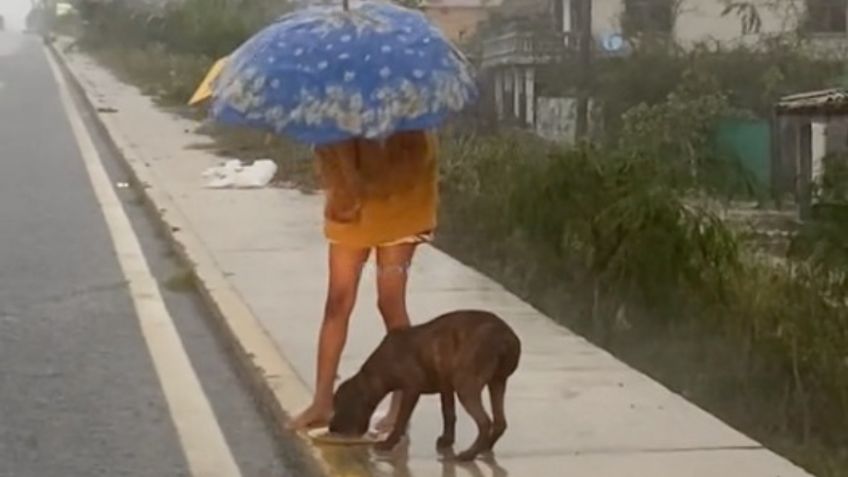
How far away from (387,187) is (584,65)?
1041cm

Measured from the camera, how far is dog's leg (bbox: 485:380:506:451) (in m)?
6.39

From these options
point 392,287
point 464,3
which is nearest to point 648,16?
point 464,3

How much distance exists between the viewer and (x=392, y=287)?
6934 millimetres

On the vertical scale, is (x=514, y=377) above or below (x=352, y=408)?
below

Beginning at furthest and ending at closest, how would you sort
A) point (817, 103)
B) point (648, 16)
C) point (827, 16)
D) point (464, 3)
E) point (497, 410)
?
point (464, 3), point (648, 16), point (827, 16), point (817, 103), point (497, 410)

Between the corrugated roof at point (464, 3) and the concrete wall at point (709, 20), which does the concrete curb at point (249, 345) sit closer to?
the concrete wall at point (709, 20)

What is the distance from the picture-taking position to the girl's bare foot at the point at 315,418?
275 inches

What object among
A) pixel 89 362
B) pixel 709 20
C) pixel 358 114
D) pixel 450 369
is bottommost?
pixel 89 362

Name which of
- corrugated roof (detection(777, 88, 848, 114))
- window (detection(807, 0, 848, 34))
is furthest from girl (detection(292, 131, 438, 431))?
window (detection(807, 0, 848, 34))

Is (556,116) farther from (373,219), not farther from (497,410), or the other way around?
(497,410)

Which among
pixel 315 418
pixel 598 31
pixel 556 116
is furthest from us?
pixel 598 31

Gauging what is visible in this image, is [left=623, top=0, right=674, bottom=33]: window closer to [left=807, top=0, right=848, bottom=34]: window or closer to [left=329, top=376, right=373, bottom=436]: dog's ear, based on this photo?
[left=807, top=0, right=848, bottom=34]: window

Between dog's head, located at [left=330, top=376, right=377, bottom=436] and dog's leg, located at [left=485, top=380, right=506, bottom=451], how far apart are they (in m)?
0.39

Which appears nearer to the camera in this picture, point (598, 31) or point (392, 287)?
point (392, 287)
